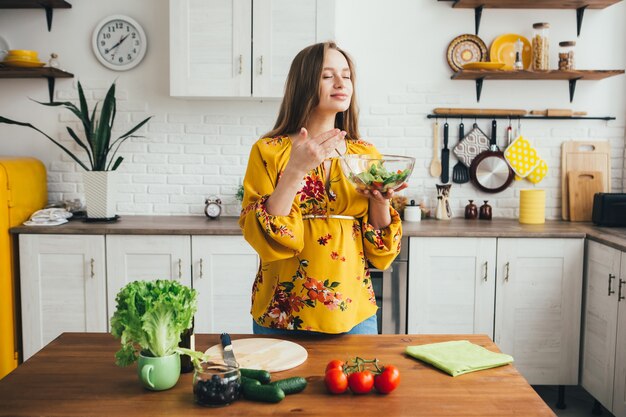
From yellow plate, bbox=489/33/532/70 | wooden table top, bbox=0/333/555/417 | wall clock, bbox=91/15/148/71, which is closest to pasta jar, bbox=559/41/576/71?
yellow plate, bbox=489/33/532/70

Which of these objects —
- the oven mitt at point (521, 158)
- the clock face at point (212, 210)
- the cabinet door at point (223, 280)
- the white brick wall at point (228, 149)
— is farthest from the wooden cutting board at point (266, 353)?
the oven mitt at point (521, 158)

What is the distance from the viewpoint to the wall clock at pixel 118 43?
4059 mm

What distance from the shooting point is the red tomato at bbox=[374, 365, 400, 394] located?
55.6 inches

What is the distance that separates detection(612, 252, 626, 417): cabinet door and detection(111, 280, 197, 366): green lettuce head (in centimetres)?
248

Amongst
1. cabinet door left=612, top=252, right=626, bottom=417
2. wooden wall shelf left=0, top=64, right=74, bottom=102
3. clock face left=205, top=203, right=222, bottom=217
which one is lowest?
cabinet door left=612, top=252, right=626, bottom=417

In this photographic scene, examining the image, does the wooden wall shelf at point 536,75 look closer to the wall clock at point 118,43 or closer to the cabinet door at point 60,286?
the wall clock at point 118,43

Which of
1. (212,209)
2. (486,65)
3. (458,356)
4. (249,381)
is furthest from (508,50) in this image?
(249,381)

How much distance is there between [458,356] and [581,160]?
9.80ft

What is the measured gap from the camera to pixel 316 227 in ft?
6.27

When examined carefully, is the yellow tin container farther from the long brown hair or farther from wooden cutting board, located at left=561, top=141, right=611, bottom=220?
the long brown hair

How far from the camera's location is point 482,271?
3514mm

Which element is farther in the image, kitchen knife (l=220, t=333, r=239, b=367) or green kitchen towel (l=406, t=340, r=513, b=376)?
green kitchen towel (l=406, t=340, r=513, b=376)

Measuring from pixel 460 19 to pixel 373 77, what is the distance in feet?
2.36

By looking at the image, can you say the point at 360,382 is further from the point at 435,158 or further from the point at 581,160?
the point at 581,160
